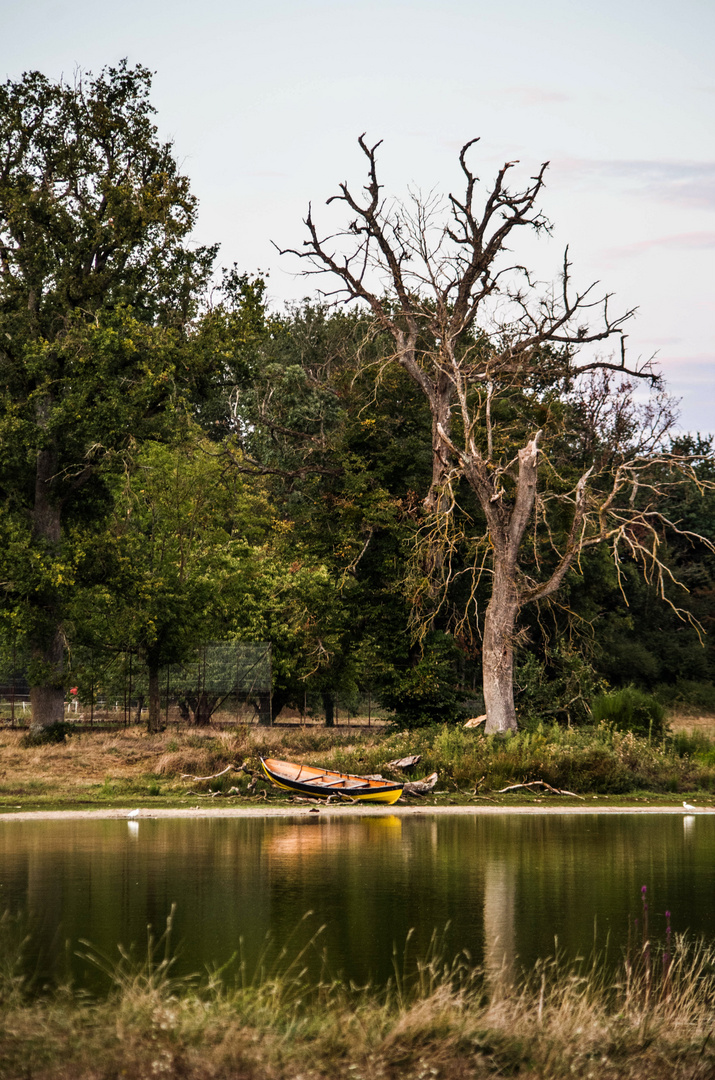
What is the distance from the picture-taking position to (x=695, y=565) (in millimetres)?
64812

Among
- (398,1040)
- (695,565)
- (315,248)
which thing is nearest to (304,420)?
(315,248)

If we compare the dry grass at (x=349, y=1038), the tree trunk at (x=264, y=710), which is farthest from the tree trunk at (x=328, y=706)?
the dry grass at (x=349, y=1038)

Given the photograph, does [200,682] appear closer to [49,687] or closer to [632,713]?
[49,687]

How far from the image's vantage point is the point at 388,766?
26734mm

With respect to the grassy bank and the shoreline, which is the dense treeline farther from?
the shoreline

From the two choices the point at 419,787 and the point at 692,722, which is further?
the point at 692,722

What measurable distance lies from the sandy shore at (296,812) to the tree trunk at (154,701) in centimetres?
1174

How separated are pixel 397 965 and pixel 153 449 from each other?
121 feet

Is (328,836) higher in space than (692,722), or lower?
higher

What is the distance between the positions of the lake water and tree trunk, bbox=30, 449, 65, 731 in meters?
12.9

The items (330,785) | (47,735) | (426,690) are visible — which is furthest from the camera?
(426,690)

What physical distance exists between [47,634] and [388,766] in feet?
40.9

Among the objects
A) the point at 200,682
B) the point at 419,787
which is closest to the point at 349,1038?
the point at 419,787

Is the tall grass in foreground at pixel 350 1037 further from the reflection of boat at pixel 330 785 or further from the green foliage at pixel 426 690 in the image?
the green foliage at pixel 426 690
